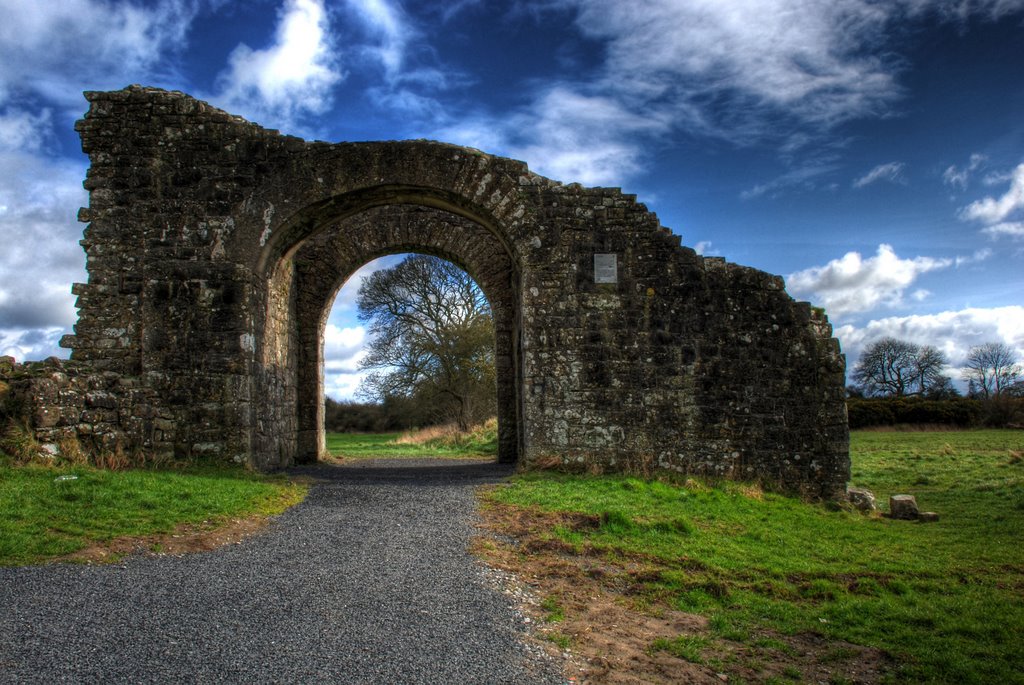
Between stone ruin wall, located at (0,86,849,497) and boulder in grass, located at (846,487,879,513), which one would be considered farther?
boulder in grass, located at (846,487,879,513)

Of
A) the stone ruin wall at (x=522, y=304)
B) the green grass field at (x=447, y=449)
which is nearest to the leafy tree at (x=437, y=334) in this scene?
the green grass field at (x=447, y=449)

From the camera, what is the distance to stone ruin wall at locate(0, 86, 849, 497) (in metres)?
10.5

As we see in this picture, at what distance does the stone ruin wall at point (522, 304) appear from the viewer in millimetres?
10523

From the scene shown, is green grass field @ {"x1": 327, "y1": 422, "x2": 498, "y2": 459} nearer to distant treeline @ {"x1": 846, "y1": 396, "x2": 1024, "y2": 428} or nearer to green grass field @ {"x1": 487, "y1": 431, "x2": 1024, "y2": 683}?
green grass field @ {"x1": 487, "y1": 431, "x2": 1024, "y2": 683}

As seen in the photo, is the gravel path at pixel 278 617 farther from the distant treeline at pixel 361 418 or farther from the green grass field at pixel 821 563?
the distant treeline at pixel 361 418

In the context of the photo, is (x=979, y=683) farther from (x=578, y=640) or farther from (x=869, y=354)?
(x=869, y=354)

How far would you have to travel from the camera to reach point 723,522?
8.49 metres

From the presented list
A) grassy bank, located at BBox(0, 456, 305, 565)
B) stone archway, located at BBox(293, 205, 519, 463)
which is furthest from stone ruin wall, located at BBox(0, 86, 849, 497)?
stone archway, located at BBox(293, 205, 519, 463)

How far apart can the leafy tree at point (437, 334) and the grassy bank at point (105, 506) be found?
16498mm

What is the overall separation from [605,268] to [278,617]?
798cm

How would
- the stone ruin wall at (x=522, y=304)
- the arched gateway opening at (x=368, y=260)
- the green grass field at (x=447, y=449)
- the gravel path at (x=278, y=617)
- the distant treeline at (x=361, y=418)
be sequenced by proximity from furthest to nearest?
the distant treeline at (x=361, y=418) → the green grass field at (x=447, y=449) → the arched gateway opening at (x=368, y=260) → the stone ruin wall at (x=522, y=304) → the gravel path at (x=278, y=617)

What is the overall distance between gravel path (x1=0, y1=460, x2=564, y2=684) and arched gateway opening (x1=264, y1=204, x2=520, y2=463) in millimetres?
8183

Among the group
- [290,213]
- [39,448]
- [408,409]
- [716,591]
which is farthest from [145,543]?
[408,409]

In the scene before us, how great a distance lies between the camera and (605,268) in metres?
11.3
